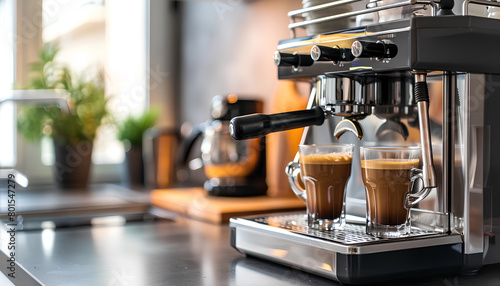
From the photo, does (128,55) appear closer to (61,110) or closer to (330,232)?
(61,110)

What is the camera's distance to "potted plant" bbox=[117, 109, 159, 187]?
214 centimetres

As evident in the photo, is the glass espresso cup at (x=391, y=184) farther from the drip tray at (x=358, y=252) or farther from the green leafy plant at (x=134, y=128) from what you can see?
the green leafy plant at (x=134, y=128)

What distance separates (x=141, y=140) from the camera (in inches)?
84.4

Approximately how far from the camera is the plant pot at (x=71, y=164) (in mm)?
2020

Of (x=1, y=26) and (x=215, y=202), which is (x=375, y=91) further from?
(x=1, y=26)

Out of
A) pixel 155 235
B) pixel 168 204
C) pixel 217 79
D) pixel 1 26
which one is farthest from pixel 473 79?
pixel 1 26

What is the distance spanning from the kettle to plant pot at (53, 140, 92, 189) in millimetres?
557

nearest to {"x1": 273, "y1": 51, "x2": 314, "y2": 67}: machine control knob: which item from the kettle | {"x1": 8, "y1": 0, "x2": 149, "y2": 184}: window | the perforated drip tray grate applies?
the perforated drip tray grate

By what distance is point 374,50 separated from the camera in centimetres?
76

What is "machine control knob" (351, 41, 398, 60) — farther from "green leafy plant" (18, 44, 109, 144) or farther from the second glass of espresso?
"green leafy plant" (18, 44, 109, 144)

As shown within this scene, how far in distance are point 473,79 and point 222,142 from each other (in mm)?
898

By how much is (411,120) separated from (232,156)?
30.4 inches

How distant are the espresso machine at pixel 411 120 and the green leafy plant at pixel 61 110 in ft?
4.02

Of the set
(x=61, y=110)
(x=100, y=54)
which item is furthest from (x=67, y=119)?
(x=100, y=54)
